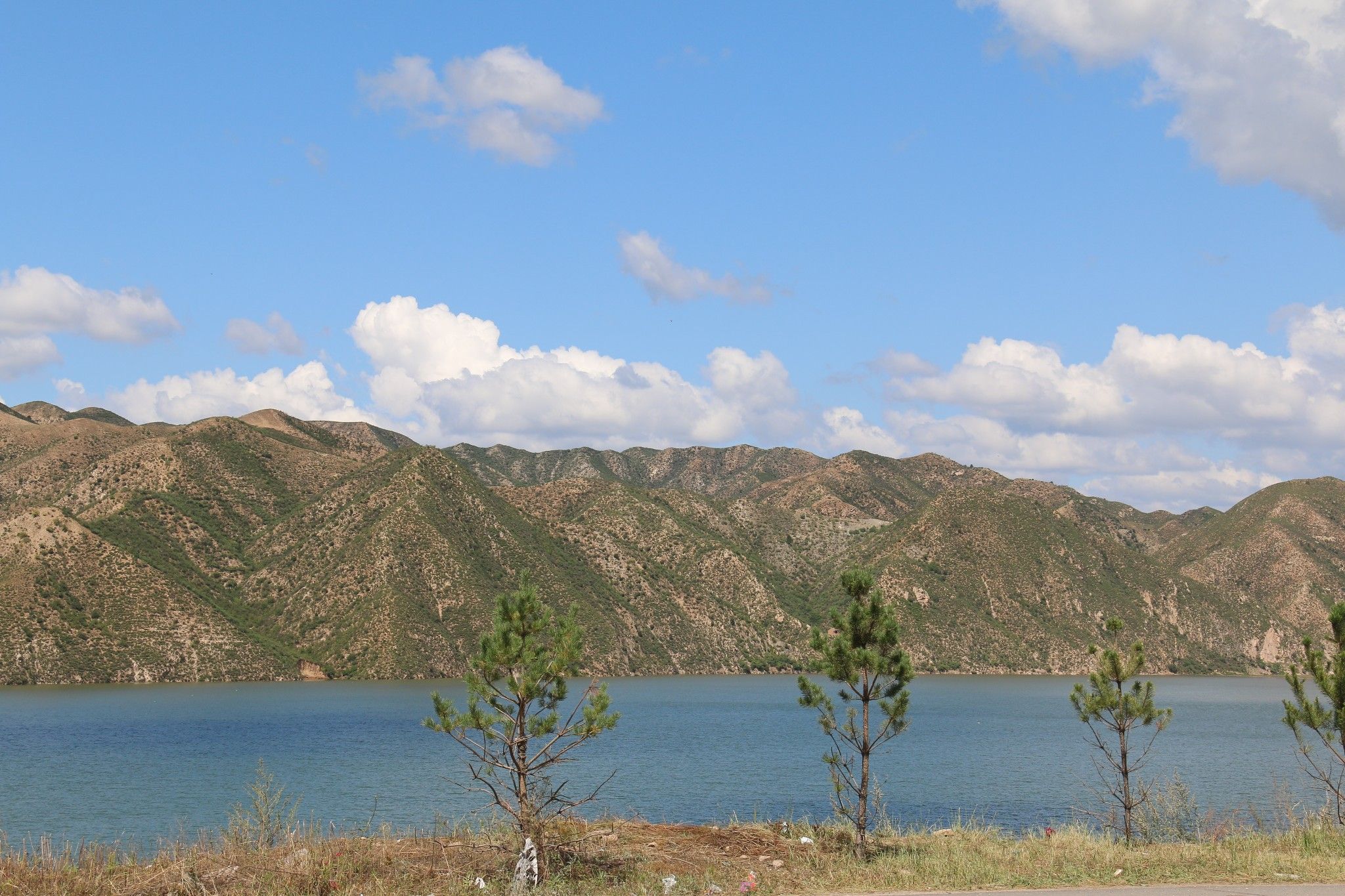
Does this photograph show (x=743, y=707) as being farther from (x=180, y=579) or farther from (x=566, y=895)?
(x=566, y=895)

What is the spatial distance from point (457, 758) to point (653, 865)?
43.8 meters

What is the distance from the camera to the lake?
46594 millimetres

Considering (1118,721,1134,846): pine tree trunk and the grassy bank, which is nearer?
the grassy bank

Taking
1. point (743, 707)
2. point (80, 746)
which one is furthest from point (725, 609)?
point (80, 746)

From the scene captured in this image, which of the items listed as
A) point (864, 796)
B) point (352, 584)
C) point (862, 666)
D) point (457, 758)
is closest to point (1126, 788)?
point (864, 796)

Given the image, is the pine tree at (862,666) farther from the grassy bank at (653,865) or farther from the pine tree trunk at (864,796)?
the grassy bank at (653,865)

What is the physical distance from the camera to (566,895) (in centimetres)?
1961

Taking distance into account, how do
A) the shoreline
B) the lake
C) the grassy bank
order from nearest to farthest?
1. the grassy bank
2. the lake
3. the shoreline

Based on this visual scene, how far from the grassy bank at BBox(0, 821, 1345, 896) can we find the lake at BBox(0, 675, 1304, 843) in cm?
1629

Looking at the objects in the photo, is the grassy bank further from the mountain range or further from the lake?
the mountain range

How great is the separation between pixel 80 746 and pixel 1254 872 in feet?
226

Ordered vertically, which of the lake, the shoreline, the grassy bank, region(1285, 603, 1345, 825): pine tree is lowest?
the shoreline

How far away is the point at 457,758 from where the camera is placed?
63.6 metres

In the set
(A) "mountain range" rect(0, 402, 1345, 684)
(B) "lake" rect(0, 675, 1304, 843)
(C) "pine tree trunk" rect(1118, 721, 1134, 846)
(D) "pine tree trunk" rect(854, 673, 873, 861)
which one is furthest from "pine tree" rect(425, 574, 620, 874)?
(A) "mountain range" rect(0, 402, 1345, 684)
